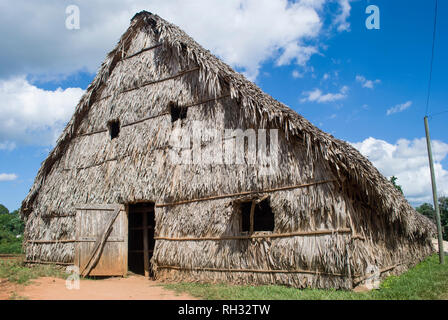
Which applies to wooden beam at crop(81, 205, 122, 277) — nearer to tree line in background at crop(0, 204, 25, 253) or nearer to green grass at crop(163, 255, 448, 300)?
green grass at crop(163, 255, 448, 300)

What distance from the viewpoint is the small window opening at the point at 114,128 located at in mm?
10377

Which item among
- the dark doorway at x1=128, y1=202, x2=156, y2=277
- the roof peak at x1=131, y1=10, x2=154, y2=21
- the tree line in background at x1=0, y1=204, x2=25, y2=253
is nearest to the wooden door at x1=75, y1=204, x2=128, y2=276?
the dark doorway at x1=128, y1=202, x2=156, y2=277

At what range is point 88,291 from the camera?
6.80 meters

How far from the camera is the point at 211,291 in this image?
22.1 feet

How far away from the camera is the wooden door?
8.77 metres

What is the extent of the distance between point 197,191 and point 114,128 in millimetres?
3992

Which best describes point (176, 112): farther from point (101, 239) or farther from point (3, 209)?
point (3, 209)

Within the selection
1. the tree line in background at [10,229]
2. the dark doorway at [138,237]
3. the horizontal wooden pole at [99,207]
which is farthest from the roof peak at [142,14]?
the tree line in background at [10,229]

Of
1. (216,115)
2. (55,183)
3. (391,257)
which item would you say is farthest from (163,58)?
(391,257)

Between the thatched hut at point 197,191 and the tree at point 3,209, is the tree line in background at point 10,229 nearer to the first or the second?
the thatched hut at point 197,191

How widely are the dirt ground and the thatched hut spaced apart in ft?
2.86
